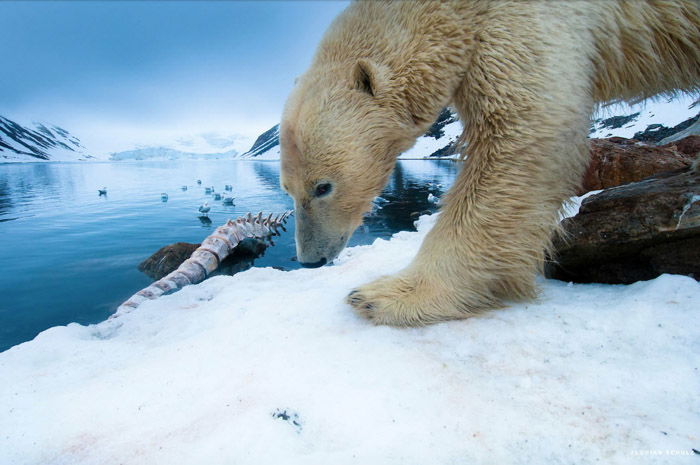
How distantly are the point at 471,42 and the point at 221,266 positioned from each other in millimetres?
4625

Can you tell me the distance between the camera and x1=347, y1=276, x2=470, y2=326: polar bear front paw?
193cm

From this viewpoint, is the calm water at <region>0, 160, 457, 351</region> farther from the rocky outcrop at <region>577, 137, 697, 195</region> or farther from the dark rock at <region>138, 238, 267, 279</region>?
the rocky outcrop at <region>577, 137, 697, 195</region>

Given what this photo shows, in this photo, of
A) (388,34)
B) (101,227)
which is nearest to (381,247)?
(388,34)

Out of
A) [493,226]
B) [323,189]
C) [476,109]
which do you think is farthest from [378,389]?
[476,109]

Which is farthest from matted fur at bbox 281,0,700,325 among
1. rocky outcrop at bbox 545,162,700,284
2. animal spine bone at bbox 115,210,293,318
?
animal spine bone at bbox 115,210,293,318

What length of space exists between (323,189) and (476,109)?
1023mm

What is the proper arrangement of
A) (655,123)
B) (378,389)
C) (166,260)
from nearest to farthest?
(378,389), (166,260), (655,123)

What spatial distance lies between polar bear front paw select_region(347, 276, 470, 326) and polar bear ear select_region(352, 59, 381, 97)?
1190 millimetres

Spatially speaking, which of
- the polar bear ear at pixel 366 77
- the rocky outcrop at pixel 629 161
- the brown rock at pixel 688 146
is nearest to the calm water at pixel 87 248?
the polar bear ear at pixel 366 77

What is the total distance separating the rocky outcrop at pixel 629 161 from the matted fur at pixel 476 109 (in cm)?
293

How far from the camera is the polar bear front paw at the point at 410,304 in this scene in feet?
6.33

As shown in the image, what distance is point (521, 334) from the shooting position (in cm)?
168

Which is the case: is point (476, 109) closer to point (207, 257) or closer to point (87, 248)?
point (207, 257)

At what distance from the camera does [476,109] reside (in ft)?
6.18
